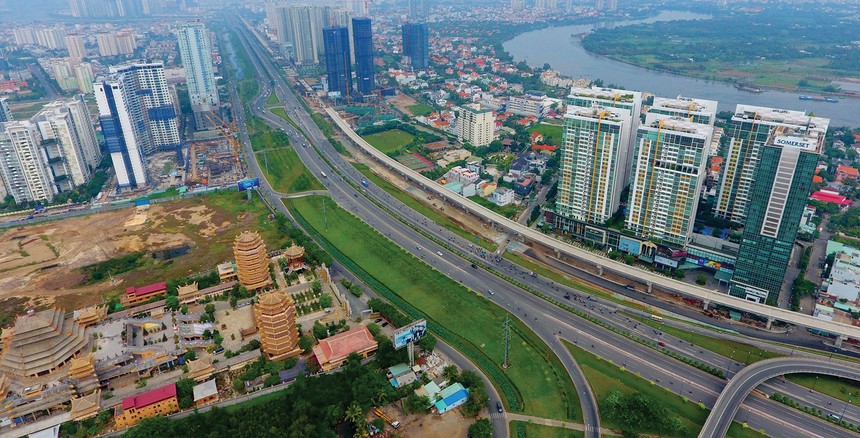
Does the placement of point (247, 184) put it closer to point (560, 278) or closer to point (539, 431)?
point (560, 278)

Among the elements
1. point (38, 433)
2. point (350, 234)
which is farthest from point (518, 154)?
point (38, 433)

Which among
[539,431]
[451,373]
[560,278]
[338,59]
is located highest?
[338,59]

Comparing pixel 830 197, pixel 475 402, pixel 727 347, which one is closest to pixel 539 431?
pixel 475 402

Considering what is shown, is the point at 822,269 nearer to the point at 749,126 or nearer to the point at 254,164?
the point at 749,126

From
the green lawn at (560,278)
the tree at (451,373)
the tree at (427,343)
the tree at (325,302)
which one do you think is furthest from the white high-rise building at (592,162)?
the tree at (325,302)

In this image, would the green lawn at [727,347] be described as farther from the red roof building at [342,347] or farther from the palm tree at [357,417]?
the palm tree at [357,417]

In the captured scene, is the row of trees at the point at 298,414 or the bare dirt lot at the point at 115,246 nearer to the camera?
the row of trees at the point at 298,414

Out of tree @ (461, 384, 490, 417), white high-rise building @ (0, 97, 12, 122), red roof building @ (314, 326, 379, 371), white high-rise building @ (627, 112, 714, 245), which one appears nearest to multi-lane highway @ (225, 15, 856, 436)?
tree @ (461, 384, 490, 417)
